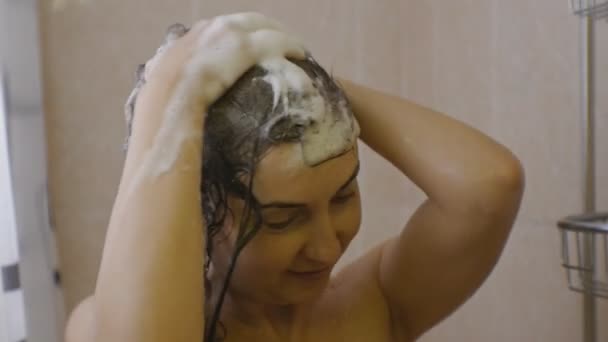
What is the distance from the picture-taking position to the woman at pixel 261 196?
0.51m

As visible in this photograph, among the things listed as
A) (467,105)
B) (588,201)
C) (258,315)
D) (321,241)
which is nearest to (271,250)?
(321,241)

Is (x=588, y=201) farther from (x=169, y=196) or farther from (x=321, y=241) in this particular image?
(x=169, y=196)

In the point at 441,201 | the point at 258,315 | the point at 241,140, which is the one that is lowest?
the point at 258,315

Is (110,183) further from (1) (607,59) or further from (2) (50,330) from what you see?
(1) (607,59)

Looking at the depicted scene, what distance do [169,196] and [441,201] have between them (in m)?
0.31

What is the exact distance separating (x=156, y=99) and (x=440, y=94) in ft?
2.62

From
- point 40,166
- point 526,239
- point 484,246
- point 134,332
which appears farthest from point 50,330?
point 526,239

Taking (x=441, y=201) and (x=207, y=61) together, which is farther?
(x=441, y=201)

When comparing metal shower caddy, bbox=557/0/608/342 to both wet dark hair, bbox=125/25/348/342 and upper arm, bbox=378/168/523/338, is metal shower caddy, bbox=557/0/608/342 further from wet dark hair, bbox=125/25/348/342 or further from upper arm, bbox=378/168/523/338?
wet dark hair, bbox=125/25/348/342

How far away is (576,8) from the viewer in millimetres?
854

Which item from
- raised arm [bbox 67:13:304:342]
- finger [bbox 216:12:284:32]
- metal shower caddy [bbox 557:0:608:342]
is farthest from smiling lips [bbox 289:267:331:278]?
metal shower caddy [bbox 557:0:608:342]

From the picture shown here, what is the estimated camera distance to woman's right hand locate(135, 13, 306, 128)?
56 centimetres

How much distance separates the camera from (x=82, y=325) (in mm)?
582

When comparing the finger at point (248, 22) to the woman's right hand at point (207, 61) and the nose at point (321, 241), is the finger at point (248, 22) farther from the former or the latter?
the nose at point (321, 241)
